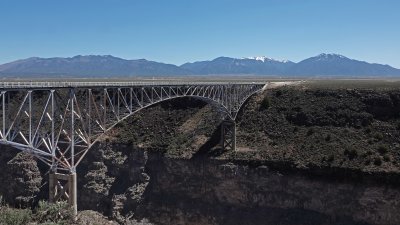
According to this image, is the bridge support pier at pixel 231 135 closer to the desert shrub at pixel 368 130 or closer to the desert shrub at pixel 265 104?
the desert shrub at pixel 265 104

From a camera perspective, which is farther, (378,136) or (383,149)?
(378,136)

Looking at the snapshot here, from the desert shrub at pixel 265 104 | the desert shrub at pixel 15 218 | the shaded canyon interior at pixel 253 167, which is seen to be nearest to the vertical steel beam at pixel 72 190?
the desert shrub at pixel 15 218

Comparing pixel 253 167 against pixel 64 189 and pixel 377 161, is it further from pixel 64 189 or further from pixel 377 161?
pixel 64 189

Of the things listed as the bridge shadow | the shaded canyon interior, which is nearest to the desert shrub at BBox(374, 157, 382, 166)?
the shaded canyon interior

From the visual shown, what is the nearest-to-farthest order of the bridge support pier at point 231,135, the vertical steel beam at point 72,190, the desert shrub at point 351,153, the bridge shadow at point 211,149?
the vertical steel beam at point 72,190 < the desert shrub at point 351,153 < the bridge shadow at point 211,149 < the bridge support pier at point 231,135

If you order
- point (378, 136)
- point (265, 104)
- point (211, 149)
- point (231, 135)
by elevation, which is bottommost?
point (211, 149)

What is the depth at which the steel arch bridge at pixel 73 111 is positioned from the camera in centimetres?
3669

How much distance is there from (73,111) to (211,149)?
1141 inches

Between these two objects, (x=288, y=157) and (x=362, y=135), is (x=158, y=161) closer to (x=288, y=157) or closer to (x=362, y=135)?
(x=288, y=157)

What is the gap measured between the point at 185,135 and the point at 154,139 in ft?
13.8

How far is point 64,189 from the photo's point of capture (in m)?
41.2

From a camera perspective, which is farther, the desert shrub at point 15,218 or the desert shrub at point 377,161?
the desert shrub at point 377,161

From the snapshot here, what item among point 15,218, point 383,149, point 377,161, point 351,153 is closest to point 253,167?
point 351,153

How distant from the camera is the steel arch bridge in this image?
3669cm
